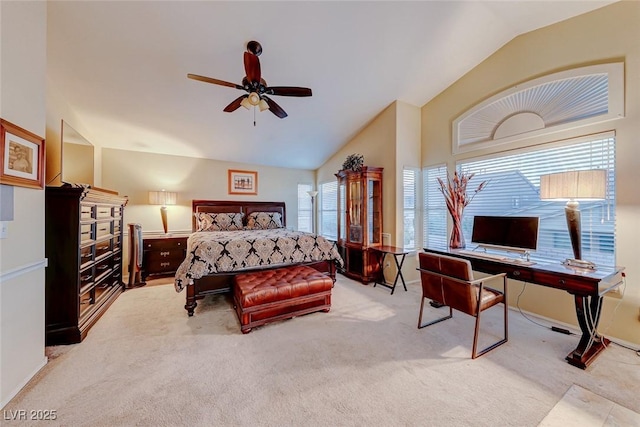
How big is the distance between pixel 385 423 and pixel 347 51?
11.7 feet

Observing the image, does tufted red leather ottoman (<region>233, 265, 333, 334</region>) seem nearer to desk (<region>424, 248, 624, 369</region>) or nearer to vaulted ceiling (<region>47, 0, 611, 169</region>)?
desk (<region>424, 248, 624, 369</region>)

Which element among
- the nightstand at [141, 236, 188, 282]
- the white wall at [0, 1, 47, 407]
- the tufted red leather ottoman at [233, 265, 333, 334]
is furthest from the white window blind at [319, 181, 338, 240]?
the white wall at [0, 1, 47, 407]

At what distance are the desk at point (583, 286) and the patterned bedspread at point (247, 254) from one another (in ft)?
7.81

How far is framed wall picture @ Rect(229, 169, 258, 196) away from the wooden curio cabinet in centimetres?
234

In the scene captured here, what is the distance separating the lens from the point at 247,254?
3279 mm

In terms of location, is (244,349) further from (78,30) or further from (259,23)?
(78,30)

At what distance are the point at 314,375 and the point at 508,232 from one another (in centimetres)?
261

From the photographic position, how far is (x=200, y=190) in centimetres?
535

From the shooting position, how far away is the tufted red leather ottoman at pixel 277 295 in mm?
2592

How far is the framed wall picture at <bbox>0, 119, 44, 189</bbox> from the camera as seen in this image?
1622 mm

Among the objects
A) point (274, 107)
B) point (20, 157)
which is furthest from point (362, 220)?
point (20, 157)

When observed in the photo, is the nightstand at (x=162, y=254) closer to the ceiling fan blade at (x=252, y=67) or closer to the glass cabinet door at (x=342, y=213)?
the glass cabinet door at (x=342, y=213)

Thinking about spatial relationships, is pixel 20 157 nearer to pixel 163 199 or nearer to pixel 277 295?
pixel 277 295

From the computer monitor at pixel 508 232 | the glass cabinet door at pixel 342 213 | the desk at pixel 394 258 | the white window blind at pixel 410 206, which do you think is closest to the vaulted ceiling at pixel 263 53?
the white window blind at pixel 410 206
